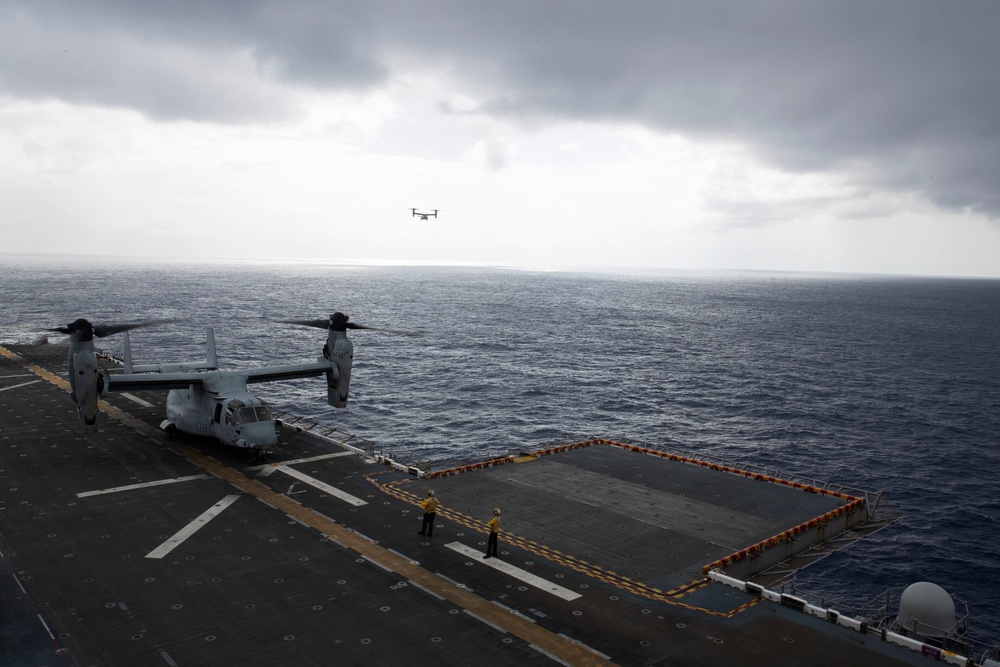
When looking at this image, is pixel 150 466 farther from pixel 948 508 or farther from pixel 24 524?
pixel 948 508

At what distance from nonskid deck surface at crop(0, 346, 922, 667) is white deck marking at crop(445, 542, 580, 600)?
9 centimetres

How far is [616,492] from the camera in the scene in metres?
34.4

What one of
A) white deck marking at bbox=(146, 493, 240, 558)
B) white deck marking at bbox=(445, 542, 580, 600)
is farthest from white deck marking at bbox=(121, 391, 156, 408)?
white deck marking at bbox=(445, 542, 580, 600)

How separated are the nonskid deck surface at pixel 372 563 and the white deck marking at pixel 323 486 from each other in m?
0.17

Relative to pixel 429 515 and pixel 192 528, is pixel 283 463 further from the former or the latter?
pixel 429 515

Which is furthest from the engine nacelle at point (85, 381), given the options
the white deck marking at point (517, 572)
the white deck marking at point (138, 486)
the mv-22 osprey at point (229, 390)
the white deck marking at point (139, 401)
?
the white deck marking at point (139, 401)

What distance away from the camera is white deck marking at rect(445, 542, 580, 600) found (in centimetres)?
2302

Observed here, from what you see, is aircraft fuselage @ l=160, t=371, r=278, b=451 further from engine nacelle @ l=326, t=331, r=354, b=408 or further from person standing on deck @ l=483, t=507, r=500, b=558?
person standing on deck @ l=483, t=507, r=500, b=558

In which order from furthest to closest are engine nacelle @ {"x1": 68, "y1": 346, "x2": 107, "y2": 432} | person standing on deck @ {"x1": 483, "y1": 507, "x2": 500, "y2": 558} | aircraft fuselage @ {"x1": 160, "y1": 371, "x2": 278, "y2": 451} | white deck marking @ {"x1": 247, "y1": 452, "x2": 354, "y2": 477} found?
aircraft fuselage @ {"x1": 160, "y1": 371, "x2": 278, "y2": 451} → white deck marking @ {"x1": 247, "y1": 452, "x2": 354, "y2": 477} → engine nacelle @ {"x1": 68, "y1": 346, "x2": 107, "y2": 432} → person standing on deck @ {"x1": 483, "y1": 507, "x2": 500, "y2": 558}

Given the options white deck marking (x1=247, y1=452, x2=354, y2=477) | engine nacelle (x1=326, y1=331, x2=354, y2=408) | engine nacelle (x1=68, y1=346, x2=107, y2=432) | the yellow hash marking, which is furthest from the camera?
engine nacelle (x1=326, y1=331, x2=354, y2=408)

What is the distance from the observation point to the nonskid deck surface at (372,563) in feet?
64.2

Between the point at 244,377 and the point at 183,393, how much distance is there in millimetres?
5141

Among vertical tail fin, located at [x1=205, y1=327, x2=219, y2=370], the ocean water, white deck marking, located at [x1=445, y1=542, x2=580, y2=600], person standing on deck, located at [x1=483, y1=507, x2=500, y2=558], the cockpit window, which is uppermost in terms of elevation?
vertical tail fin, located at [x1=205, y1=327, x2=219, y2=370]

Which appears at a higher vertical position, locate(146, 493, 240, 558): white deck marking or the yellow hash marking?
the yellow hash marking
